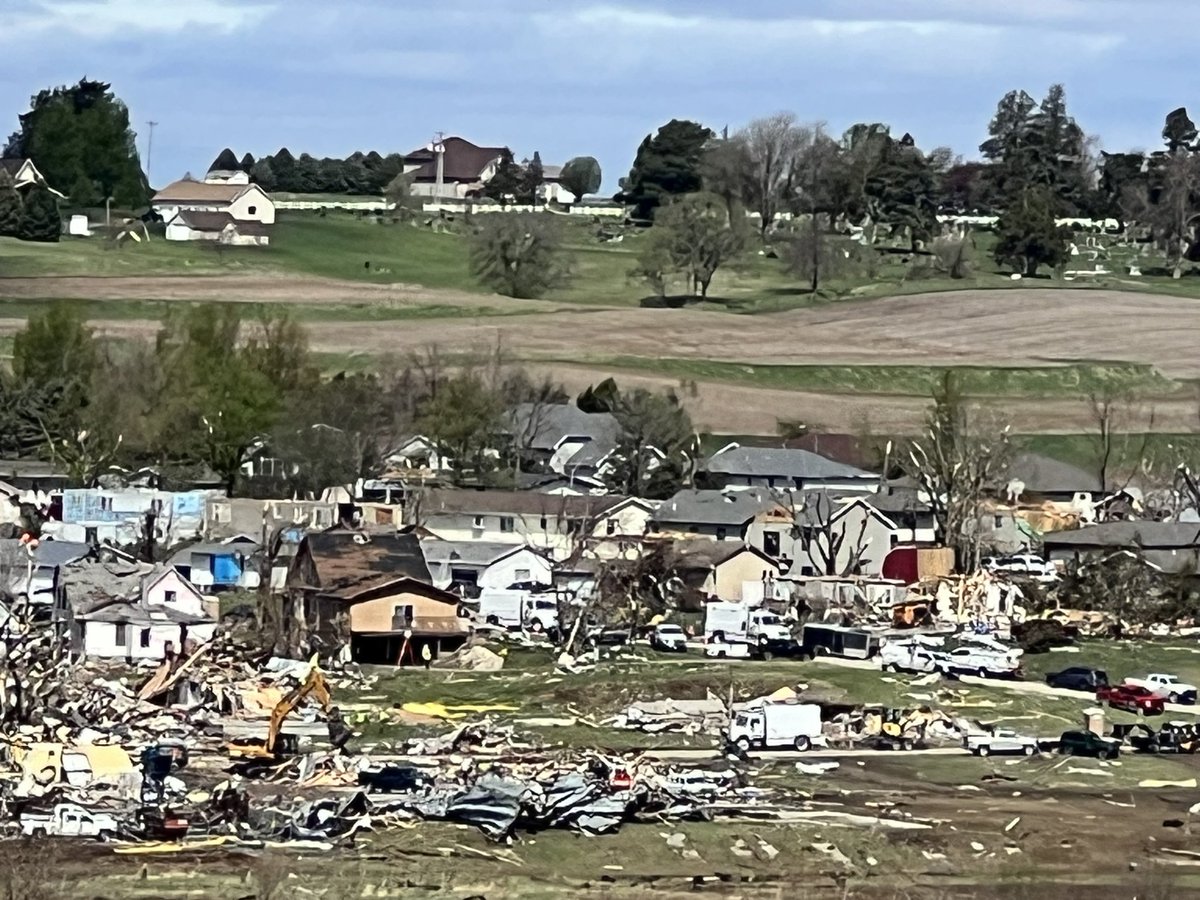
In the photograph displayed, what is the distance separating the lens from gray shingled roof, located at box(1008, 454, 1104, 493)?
199 feet

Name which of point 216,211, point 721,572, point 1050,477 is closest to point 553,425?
point 1050,477

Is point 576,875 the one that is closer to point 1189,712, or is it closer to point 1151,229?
point 1189,712

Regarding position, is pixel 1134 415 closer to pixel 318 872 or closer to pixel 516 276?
pixel 516 276

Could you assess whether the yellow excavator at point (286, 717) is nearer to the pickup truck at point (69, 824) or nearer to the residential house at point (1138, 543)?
the pickup truck at point (69, 824)

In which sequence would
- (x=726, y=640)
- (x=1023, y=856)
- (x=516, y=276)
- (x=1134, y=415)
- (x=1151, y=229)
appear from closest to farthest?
(x=1023, y=856) < (x=726, y=640) < (x=1134, y=415) < (x=516, y=276) < (x=1151, y=229)

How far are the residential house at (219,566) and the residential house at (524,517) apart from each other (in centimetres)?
451

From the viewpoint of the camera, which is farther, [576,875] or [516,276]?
[516,276]

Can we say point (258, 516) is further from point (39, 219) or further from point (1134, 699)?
point (39, 219)

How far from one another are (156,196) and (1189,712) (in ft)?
283

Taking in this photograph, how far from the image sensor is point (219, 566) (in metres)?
48.5

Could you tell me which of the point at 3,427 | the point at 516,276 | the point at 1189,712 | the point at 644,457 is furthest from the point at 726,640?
the point at 516,276

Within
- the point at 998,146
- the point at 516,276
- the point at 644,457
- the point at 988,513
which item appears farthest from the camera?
the point at 998,146

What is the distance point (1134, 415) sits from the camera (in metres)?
71.4

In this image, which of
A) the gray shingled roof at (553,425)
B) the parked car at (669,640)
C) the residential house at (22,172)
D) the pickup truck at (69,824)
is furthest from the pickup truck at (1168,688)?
the residential house at (22,172)
